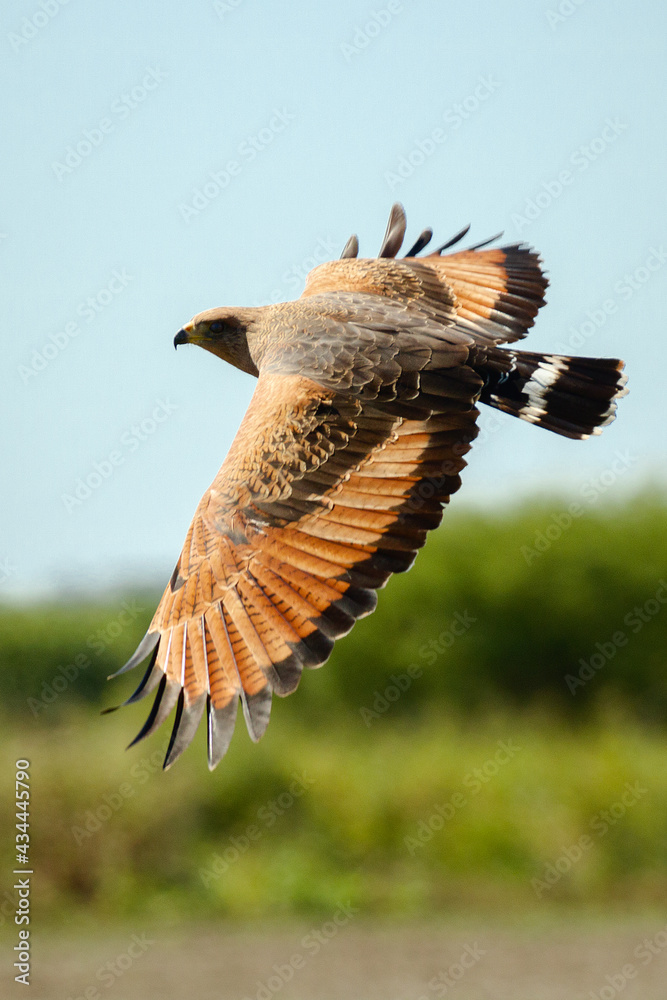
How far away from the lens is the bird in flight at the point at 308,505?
4.32 metres

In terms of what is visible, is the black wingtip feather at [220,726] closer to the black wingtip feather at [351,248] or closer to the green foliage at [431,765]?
the black wingtip feather at [351,248]

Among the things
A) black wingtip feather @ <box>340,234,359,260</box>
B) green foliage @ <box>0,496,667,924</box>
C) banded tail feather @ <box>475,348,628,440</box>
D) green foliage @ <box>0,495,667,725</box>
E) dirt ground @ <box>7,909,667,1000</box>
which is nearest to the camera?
banded tail feather @ <box>475,348,628,440</box>

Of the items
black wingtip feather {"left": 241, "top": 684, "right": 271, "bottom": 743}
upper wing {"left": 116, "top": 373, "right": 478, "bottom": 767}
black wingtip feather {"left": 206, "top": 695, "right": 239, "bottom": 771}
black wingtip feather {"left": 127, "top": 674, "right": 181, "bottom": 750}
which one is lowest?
black wingtip feather {"left": 127, "top": 674, "right": 181, "bottom": 750}

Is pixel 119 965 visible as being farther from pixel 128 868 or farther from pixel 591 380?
pixel 591 380

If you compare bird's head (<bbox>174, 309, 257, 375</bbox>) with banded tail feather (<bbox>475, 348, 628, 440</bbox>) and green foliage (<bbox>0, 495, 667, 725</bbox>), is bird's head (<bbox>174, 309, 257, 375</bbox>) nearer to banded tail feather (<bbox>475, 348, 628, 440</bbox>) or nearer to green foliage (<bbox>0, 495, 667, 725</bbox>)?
banded tail feather (<bbox>475, 348, 628, 440</bbox>)

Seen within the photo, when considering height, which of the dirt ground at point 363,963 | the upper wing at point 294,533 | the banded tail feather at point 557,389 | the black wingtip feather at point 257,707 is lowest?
the dirt ground at point 363,963

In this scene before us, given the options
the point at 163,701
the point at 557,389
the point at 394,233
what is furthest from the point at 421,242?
the point at 163,701

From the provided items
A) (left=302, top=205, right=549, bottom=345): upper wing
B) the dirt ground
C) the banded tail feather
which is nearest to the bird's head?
(left=302, top=205, right=549, bottom=345): upper wing

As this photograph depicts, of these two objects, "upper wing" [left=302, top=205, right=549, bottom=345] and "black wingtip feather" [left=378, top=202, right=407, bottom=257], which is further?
"black wingtip feather" [left=378, top=202, right=407, bottom=257]

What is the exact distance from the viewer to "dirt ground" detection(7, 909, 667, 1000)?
40.1 feet

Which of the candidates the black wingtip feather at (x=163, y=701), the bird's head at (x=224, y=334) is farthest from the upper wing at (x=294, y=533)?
the bird's head at (x=224, y=334)

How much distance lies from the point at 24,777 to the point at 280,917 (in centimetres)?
324

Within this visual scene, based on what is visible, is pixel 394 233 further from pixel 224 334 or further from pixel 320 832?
pixel 320 832

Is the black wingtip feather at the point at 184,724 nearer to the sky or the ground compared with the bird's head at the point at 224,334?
nearer to the ground
